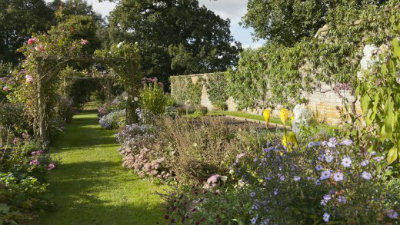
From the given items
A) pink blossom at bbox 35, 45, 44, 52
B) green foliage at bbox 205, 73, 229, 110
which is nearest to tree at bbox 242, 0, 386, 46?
green foliage at bbox 205, 73, 229, 110

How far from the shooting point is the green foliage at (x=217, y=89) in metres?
15.7

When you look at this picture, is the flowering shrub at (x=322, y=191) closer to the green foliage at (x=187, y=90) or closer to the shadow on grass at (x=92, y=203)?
the shadow on grass at (x=92, y=203)

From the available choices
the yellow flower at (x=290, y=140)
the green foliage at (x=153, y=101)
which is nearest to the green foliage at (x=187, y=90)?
the green foliage at (x=153, y=101)

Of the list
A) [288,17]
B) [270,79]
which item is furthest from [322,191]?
[288,17]

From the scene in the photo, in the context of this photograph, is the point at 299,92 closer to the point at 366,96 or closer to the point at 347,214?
the point at 366,96

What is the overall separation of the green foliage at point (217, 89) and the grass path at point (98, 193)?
348 inches

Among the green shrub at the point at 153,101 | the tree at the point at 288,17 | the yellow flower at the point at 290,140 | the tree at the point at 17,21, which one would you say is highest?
the tree at the point at 17,21

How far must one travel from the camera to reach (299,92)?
1029 centimetres

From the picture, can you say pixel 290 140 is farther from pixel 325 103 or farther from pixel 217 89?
pixel 217 89

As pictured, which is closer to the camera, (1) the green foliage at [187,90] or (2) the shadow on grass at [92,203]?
(2) the shadow on grass at [92,203]

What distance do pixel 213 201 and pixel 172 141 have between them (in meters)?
2.58

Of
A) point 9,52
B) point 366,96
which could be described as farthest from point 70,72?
point 366,96

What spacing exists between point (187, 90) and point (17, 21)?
13.6 meters

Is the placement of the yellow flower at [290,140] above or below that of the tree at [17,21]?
below
